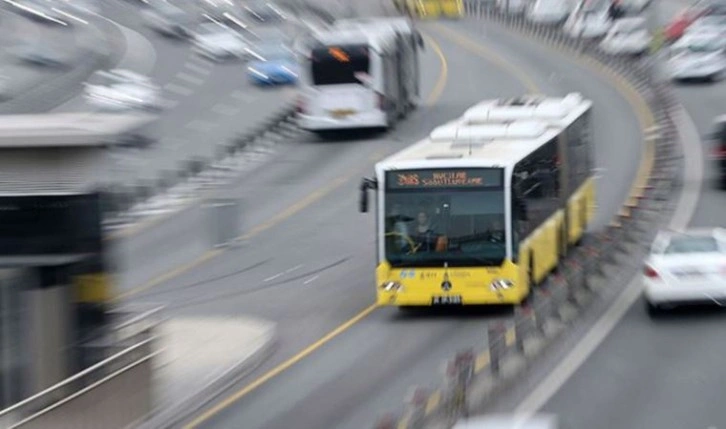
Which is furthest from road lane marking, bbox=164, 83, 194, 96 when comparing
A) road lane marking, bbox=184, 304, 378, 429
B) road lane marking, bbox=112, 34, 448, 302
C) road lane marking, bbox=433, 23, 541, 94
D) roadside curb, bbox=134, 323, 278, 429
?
roadside curb, bbox=134, 323, 278, 429

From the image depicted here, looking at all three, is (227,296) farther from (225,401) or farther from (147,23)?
(147,23)

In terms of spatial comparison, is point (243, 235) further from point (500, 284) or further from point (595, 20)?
point (595, 20)

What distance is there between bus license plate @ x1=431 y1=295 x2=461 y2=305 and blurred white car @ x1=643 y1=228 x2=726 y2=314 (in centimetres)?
299

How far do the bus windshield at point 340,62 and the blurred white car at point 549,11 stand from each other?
3622 cm

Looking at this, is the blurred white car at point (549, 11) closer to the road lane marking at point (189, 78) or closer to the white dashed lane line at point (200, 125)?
the road lane marking at point (189, 78)

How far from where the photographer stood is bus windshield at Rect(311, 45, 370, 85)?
160ft

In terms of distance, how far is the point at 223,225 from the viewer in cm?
3650

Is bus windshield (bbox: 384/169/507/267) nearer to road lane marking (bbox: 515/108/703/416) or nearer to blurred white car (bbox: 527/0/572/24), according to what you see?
road lane marking (bbox: 515/108/703/416)

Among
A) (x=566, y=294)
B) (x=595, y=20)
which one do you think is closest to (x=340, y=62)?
(x=566, y=294)

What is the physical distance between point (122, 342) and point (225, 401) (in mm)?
3073

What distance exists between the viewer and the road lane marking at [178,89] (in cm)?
5989

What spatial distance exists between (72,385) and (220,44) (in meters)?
53.2

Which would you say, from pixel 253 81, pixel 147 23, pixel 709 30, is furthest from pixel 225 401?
pixel 147 23

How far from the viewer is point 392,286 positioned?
87.9 ft
